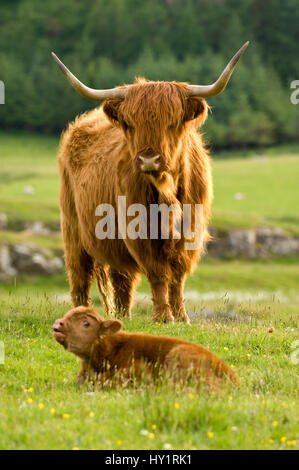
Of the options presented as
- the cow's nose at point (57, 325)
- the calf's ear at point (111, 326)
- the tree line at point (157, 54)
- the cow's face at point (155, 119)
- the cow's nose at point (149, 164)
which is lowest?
the calf's ear at point (111, 326)

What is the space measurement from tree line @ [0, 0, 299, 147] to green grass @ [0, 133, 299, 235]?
24032 mm

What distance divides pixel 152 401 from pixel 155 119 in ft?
12.1

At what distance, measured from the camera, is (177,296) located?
836cm

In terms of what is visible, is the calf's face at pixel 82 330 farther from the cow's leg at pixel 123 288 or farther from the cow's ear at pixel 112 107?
the cow's leg at pixel 123 288

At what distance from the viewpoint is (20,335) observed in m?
7.47

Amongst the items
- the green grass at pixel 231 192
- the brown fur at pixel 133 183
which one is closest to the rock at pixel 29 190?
the green grass at pixel 231 192

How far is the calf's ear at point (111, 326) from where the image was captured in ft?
18.4

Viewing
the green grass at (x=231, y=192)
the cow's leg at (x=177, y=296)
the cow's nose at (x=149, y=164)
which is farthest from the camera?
the green grass at (x=231, y=192)

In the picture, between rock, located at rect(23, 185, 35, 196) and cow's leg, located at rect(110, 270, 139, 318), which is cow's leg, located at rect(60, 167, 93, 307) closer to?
cow's leg, located at rect(110, 270, 139, 318)

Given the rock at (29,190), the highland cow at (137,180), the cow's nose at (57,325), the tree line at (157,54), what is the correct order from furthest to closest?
the tree line at (157,54), the rock at (29,190), the highland cow at (137,180), the cow's nose at (57,325)

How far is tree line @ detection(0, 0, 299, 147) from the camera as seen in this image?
283 feet

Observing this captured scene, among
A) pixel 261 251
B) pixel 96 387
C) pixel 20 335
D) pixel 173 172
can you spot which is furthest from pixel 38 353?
pixel 261 251

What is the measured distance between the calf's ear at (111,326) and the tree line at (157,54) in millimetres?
73872

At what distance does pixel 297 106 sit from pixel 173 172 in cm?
8808
